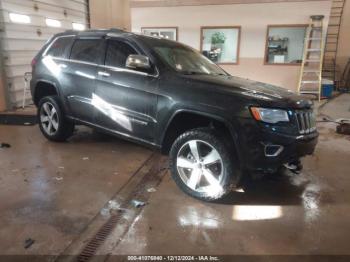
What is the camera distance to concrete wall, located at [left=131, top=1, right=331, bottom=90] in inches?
387

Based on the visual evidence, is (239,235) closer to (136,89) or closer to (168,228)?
(168,228)

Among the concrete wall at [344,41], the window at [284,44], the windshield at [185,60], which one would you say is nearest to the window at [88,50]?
the windshield at [185,60]

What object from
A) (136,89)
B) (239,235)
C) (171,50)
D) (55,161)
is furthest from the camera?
(55,161)

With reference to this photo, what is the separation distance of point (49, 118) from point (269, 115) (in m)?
3.38

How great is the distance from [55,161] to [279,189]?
9.34 ft

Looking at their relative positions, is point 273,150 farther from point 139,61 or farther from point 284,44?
point 284,44

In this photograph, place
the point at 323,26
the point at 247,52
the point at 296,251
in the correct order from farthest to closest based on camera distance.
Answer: the point at 247,52 → the point at 323,26 → the point at 296,251

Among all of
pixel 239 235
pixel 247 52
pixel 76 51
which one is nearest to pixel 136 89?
Answer: pixel 76 51

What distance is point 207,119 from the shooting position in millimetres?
2920

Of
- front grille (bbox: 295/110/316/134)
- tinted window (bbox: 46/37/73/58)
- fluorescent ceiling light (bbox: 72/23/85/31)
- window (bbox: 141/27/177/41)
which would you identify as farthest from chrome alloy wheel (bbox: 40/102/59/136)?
window (bbox: 141/27/177/41)

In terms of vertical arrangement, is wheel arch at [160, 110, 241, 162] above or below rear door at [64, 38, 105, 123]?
below

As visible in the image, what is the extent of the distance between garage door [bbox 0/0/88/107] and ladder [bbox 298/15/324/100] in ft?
25.3

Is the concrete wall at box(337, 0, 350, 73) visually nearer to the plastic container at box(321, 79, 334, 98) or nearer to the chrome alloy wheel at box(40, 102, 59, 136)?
the plastic container at box(321, 79, 334, 98)

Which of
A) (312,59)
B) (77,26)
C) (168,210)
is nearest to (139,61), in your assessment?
(168,210)
